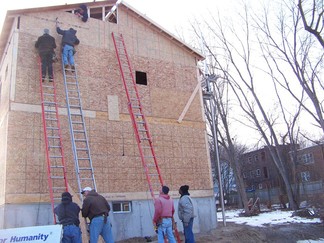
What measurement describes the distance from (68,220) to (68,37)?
6101 millimetres

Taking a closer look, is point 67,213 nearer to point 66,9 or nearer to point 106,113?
point 106,113

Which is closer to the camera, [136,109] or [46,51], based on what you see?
[46,51]

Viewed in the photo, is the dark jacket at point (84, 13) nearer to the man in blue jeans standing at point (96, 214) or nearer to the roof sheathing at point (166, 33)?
the roof sheathing at point (166, 33)

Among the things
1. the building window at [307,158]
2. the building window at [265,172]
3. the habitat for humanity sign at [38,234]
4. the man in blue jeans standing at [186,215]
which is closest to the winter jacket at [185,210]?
the man in blue jeans standing at [186,215]

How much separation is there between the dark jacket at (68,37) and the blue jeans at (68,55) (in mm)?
123

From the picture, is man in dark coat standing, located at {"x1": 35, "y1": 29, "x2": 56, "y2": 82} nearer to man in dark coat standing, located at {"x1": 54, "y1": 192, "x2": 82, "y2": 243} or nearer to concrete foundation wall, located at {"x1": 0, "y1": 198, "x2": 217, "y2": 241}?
concrete foundation wall, located at {"x1": 0, "y1": 198, "x2": 217, "y2": 241}

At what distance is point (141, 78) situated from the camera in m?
12.7

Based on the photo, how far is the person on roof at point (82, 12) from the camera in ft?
39.1

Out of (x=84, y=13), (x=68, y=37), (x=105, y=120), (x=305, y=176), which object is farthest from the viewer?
(x=305, y=176)

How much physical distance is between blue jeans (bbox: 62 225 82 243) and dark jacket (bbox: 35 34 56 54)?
550 cm

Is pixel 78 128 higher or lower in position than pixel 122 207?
higher

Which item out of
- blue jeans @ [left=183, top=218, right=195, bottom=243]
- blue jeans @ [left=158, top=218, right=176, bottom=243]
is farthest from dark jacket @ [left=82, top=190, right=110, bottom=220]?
blue jeans @ [left=183, top=218, right=195, bottom=243]

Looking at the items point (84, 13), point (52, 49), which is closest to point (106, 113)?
point (52, 49)

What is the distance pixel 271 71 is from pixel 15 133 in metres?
15.3
